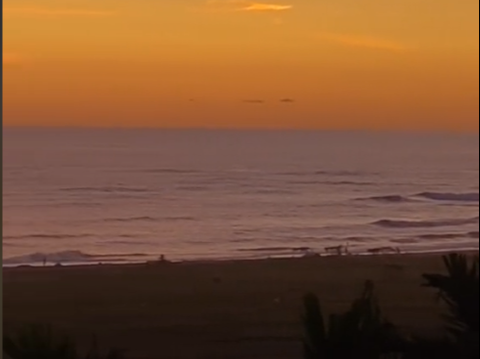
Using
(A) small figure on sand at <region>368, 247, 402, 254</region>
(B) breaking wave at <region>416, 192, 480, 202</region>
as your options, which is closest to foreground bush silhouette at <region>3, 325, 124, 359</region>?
(A) small figure on sand at <region>368, 247, 402, 254</region>

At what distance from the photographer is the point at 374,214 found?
111 centimetres

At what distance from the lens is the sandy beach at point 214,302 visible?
3.52ft

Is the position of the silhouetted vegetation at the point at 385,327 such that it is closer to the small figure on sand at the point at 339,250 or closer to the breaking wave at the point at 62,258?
the small figure on sand at the point at 339,250

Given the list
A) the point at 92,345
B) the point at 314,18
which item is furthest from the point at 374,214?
the point at 92,345

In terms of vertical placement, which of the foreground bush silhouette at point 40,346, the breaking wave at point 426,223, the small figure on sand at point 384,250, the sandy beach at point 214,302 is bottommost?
the foreground bush silhouette at point 40,346

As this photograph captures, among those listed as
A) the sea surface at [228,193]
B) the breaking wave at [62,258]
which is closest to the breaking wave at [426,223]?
the sea surface at [228,193]

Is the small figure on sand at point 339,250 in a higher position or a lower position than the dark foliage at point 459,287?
higher

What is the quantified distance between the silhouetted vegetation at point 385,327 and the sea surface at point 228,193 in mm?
53

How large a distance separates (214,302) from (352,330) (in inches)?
8.5

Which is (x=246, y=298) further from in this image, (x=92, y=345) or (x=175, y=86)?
(x=175, y=86)

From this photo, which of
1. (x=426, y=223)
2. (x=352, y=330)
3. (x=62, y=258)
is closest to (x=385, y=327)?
(x=352, y=330)

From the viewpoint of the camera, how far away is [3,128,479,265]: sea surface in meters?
1.04

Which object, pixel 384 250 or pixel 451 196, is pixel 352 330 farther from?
pixel 451 196

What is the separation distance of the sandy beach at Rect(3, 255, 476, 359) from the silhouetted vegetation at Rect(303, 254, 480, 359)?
0.05 feet
